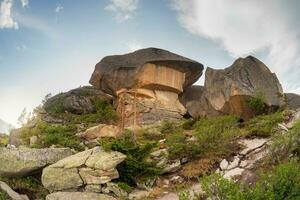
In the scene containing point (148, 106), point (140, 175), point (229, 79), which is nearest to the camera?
point (140, 175)

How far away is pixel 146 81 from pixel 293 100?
29.0ft

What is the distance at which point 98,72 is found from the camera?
1147 inches

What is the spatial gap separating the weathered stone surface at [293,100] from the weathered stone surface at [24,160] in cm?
1366

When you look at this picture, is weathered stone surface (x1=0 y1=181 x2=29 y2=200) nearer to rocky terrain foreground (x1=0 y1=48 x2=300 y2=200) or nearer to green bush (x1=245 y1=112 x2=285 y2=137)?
rocky terrain foreground (x1=0 y1=48 x2=300 y2=200)

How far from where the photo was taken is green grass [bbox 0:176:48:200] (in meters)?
16.0

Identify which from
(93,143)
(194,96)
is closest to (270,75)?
(194,96)

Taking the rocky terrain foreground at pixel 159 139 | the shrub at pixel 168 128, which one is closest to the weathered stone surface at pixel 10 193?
the rocky terrain foreground at pixel 159 139

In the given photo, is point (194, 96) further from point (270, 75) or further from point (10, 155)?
point (10, 155)

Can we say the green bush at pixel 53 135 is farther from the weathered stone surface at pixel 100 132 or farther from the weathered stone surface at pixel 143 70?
the weathered stone surface at pixel 143 70

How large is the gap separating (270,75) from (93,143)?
10.4 metres

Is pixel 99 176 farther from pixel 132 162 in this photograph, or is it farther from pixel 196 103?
pixel 196 103

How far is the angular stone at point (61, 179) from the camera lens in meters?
15.0

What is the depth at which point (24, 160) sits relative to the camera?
653 inches

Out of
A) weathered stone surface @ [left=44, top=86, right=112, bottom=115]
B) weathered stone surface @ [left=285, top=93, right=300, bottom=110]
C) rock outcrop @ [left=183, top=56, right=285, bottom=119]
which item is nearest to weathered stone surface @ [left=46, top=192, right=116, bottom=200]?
rock outcrop @ [left=183, top=56, right=285, bottom=119]
